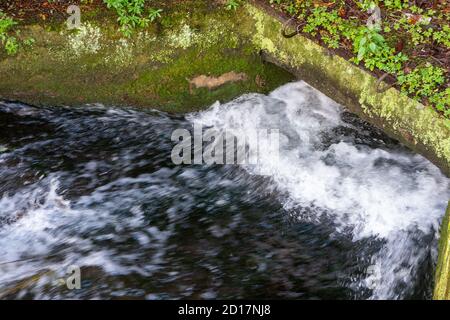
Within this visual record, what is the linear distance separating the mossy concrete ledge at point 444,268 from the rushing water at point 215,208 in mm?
415

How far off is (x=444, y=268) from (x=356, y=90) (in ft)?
6.91

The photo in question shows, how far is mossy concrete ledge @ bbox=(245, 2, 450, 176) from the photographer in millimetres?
4559

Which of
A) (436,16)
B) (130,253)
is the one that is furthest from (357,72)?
(130,253)

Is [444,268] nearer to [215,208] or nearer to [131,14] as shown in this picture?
[215,208]

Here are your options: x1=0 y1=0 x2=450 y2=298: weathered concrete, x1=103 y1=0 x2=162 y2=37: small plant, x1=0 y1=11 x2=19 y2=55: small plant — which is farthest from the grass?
x1=0 y1=11 x2=19 y2=55: small plant

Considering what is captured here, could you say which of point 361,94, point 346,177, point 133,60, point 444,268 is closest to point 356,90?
point 361,94

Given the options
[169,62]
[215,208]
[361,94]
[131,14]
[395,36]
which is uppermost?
[131,14]

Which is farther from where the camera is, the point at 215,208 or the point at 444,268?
the point at 215,208

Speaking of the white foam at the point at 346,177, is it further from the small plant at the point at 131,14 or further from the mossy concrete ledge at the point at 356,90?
the small plant at the point at 131,14

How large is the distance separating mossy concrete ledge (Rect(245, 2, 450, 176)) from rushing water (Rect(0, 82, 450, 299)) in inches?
21.9

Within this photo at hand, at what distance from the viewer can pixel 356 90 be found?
5.01m

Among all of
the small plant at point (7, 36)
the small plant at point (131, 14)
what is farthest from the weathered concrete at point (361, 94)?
the small plant at point (7, 36)

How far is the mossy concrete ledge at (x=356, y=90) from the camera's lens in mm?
4559
